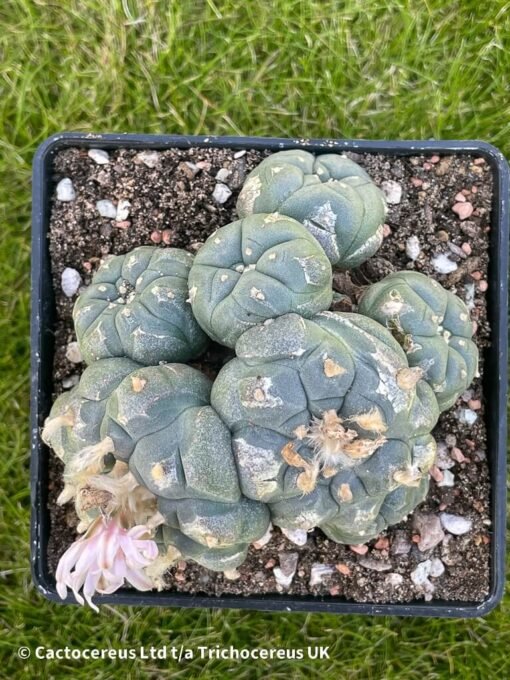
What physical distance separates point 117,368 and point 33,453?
57cm

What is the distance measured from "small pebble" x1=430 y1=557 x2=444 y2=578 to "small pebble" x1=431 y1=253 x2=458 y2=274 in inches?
29.8

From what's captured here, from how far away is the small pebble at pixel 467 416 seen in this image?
1.81 m

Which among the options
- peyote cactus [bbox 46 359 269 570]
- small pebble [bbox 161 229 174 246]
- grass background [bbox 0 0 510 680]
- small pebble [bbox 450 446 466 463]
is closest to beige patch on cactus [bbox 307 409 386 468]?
peyote cactus [bbox 46 359 269 570]

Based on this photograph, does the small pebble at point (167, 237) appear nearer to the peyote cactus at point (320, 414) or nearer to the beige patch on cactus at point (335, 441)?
the peyote cactus at point (320, 414)

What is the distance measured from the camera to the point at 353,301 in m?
1.58

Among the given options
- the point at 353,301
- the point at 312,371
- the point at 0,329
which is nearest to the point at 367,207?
the point at 353,301

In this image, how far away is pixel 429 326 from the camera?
1386mm

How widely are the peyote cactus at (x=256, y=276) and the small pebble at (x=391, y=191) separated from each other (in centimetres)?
67

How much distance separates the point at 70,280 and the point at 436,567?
4.02 ft

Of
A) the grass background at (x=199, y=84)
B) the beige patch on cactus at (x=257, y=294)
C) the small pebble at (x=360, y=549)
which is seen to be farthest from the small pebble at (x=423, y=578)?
the beige patch on cactus at (x=257, y=294)

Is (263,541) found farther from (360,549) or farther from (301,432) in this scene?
(301,432)

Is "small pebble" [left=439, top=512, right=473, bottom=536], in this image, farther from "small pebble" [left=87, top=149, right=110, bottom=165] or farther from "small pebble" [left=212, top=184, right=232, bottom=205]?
"small pebble" [left=87, top=149, right=110, bottom=165]

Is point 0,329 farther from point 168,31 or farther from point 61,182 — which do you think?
point 168,31

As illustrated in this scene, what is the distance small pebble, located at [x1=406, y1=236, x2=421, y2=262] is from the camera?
1820 millimetres
